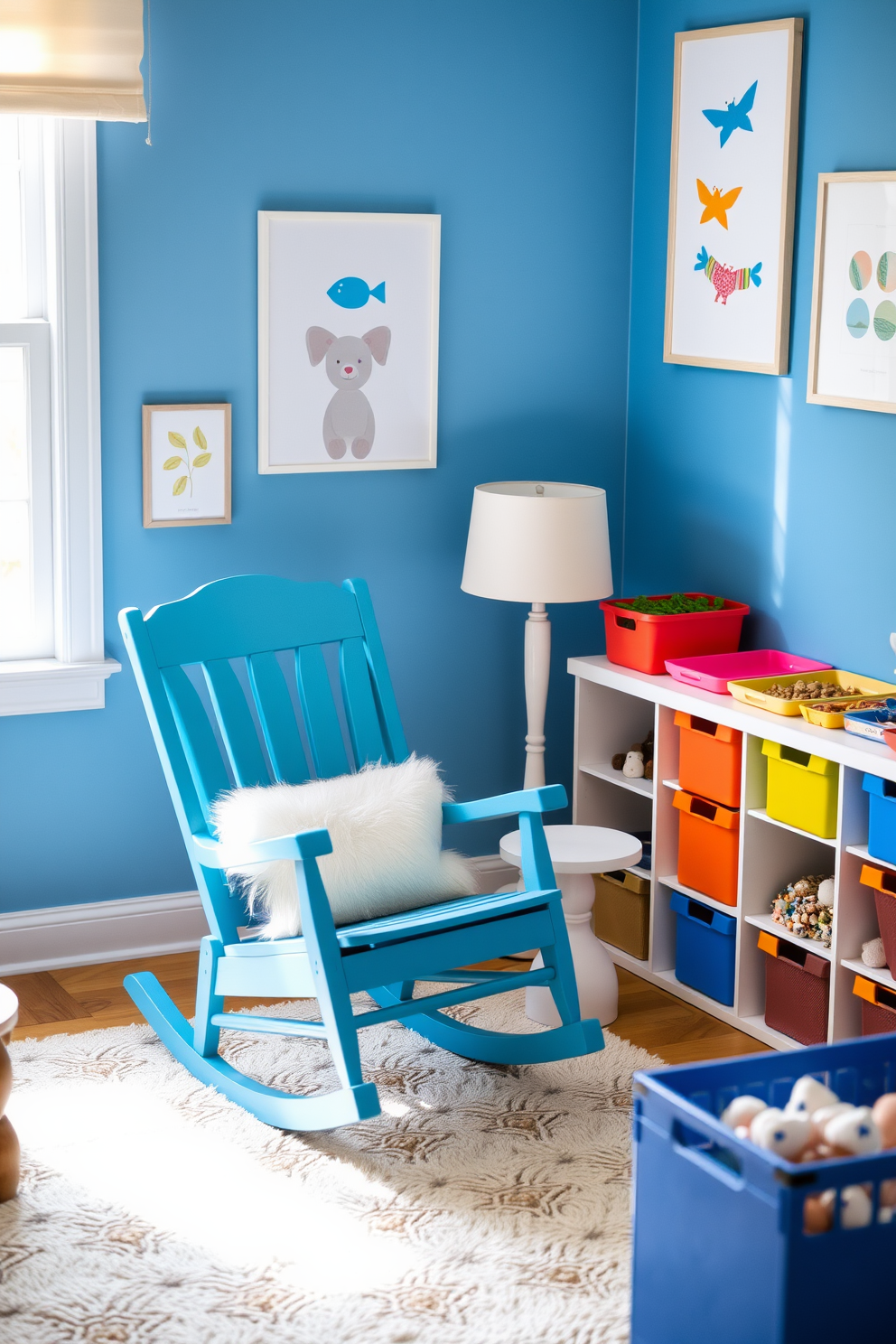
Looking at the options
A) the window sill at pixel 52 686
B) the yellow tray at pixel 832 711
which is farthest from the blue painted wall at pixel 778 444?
the window sill at pixel 52 686

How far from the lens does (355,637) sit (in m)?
3.24

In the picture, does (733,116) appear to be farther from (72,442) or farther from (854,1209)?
(854,1209)

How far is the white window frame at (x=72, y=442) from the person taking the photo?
320 cm

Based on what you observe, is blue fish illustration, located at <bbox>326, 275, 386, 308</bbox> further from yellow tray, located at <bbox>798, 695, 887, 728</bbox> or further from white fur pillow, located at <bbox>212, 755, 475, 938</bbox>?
yellow tray, located at <bbox>798, 695, 887, 728</bbox>

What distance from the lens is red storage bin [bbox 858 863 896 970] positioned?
2832mm

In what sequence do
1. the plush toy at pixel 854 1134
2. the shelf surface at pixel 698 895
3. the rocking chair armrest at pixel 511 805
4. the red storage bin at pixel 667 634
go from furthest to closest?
the red storage bin at pixel 667 634 → the shelf surface at pixel 698 895 → the rocking chair armrest at pixel 511 805 → the plush toy at pixel 854 1134

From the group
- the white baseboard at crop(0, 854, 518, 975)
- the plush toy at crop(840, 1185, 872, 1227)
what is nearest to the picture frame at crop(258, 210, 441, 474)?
the white baseboard at crop(0, 854, 518, 975)

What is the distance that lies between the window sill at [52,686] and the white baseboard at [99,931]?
0.48m

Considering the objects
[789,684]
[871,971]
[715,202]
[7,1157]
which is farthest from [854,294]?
[7,1157]

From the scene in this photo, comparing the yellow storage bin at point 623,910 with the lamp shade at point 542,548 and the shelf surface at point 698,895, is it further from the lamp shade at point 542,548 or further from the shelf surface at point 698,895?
the lamp shade at point 542,548

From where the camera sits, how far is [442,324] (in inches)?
145

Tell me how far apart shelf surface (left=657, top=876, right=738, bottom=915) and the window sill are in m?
1.32

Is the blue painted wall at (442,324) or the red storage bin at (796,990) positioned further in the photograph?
the blue painted wall at (442,324)

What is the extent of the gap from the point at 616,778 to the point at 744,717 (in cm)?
56
